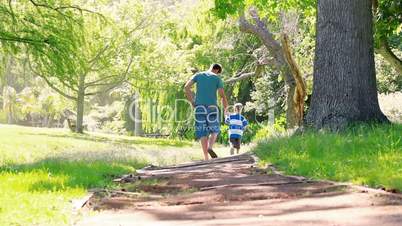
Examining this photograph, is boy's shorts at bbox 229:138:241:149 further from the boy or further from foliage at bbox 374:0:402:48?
foliage at bbox 374:0:402:48

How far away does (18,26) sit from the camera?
14047mm

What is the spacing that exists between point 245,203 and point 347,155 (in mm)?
2885

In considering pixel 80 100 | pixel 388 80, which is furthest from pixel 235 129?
pixel 80 100

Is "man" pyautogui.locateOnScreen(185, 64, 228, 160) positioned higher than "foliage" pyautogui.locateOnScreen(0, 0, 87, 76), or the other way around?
"foliage" pyautogui.locateOnScreen(0, 0, 87, 76)

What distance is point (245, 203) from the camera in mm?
5910

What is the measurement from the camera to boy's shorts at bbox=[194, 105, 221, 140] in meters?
12.6

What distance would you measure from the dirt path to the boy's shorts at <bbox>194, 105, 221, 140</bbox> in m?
4.05

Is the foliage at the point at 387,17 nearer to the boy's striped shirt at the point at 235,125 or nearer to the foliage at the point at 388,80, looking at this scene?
the boy's striped shirt at the point at 235,125

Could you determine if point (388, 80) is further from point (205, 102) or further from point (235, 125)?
point (205, 102)

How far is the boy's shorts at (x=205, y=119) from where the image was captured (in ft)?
41.3

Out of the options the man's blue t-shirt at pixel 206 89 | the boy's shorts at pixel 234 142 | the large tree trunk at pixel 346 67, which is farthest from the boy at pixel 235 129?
the large tree trunk at pixel 346 67

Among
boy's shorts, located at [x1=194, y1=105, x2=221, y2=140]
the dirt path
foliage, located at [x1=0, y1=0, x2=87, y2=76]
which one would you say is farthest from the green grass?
foliage, located at [x1=0, y1=0, x2=87, y2=76]

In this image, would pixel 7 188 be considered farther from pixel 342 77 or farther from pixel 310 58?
pixel 310 58

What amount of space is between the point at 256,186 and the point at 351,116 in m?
4.34
